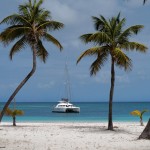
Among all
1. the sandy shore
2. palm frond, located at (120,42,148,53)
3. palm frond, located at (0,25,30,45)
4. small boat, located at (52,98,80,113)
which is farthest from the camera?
small boat, located at (52,98,80,113)

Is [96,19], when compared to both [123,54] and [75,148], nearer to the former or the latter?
[123,54]

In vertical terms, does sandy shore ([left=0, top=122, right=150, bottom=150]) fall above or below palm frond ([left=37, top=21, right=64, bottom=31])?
below

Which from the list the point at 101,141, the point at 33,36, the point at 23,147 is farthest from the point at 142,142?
the point at 33,36

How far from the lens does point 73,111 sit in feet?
317

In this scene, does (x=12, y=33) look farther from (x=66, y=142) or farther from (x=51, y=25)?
(x=66, y=142)

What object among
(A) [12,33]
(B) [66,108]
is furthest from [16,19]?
(B) [66,108]

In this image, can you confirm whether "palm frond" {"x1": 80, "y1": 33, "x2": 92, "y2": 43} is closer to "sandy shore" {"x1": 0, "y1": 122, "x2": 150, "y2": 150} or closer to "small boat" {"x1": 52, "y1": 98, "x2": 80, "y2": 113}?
"sandy shore" {"x1": 0, "y1": 122, "x2": 150, "y2": 150}

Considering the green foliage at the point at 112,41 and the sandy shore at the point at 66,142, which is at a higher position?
the green foliage at the point at 112,41

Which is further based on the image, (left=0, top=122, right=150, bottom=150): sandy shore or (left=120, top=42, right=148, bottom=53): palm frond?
(left=120, top=42, right=148, bottom=53): palm frond

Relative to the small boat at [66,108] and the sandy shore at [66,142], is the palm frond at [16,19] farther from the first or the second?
the small boat at [66,108]

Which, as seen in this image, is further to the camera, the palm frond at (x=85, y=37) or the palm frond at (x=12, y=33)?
Result: the palm frond at (x=85, y=37)

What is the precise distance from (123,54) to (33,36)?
6.89 meters

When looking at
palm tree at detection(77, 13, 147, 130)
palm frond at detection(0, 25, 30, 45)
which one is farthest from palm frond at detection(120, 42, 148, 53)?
palm frond at detection(0, 25, 30, 45)

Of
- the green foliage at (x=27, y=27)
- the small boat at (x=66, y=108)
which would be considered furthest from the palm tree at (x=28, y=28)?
the small boat at (x=66, y=108)
